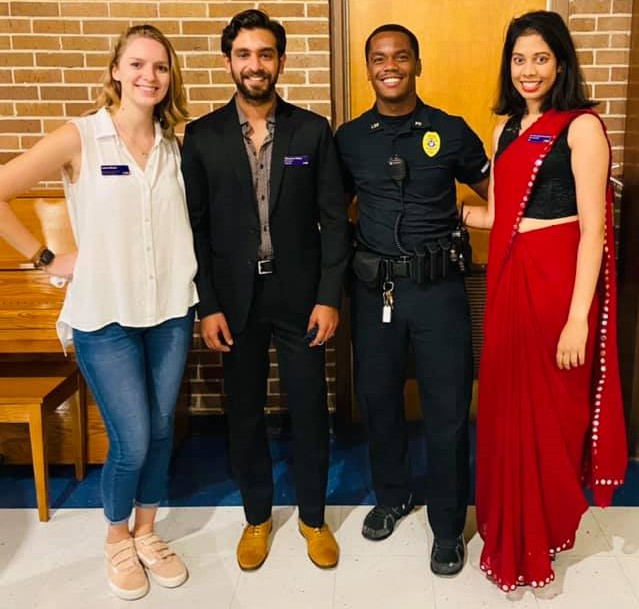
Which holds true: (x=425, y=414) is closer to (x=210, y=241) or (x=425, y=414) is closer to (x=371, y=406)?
(x=371, y=406)

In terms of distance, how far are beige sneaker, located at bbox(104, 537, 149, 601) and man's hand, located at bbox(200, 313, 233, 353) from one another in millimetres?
688

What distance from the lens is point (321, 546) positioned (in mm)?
2473

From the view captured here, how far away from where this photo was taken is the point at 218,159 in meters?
2.19

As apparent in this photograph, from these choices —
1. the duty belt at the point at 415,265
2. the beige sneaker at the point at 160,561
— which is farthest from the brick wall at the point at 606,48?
the beige sneaker at the point at 160,561

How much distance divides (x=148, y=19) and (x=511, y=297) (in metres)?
1.93

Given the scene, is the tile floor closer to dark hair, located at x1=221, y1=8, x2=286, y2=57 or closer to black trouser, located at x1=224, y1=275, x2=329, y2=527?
black trouser, located at x1=224, y1=275, x2=329, y2=527

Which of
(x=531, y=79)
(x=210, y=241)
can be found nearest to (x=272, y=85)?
(x=210, y=241)

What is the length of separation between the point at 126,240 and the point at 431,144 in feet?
2.94

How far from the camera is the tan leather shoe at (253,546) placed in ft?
8.02

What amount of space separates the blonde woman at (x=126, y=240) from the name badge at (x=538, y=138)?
958 mm

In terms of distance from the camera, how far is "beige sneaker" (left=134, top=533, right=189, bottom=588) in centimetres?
238

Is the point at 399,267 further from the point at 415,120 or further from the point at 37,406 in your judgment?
the point at 37,406

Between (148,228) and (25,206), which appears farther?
(25,206)

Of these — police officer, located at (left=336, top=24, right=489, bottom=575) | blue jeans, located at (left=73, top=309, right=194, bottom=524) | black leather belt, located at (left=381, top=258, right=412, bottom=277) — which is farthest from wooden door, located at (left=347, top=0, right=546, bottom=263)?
blue jeans, located at (left=73, top=309, right=194, bottom=524)
